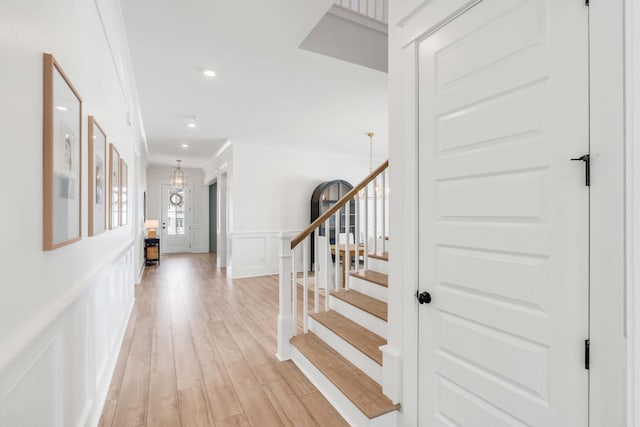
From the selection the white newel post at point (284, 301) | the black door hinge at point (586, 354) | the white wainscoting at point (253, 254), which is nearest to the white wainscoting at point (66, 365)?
the white newel post at point (284, 301)

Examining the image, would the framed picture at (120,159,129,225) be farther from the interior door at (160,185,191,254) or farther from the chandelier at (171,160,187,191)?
the interior door at (160,185,191,254)

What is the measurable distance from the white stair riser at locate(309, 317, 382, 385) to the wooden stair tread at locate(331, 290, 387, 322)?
0.28 meters

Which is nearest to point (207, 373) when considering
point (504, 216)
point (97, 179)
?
point (97, 179)

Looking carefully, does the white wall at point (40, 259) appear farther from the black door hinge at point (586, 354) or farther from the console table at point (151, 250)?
the console table at point (151, 250)

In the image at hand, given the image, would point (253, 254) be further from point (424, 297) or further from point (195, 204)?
point (424, 297)

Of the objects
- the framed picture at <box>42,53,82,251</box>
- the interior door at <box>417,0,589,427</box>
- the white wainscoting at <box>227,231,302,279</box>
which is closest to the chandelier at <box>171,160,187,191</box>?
the white wainscoting at <box>227,231,302,279</box>

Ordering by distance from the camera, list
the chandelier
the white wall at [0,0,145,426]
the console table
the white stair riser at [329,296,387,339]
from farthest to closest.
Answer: the chandelier, the console table, the white stair riser at [329,296,387,339], the white wall at [0,0,145,426]

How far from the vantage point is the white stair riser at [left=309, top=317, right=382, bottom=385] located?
78.1 inches

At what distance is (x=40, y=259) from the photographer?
43.6 inches

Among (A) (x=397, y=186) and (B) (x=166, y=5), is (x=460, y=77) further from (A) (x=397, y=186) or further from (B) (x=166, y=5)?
(B) (x=166, y=5)

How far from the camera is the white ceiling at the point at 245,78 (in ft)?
7.61

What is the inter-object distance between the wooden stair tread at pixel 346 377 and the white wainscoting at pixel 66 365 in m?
1.37

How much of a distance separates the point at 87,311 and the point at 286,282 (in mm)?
1417

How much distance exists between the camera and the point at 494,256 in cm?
126
